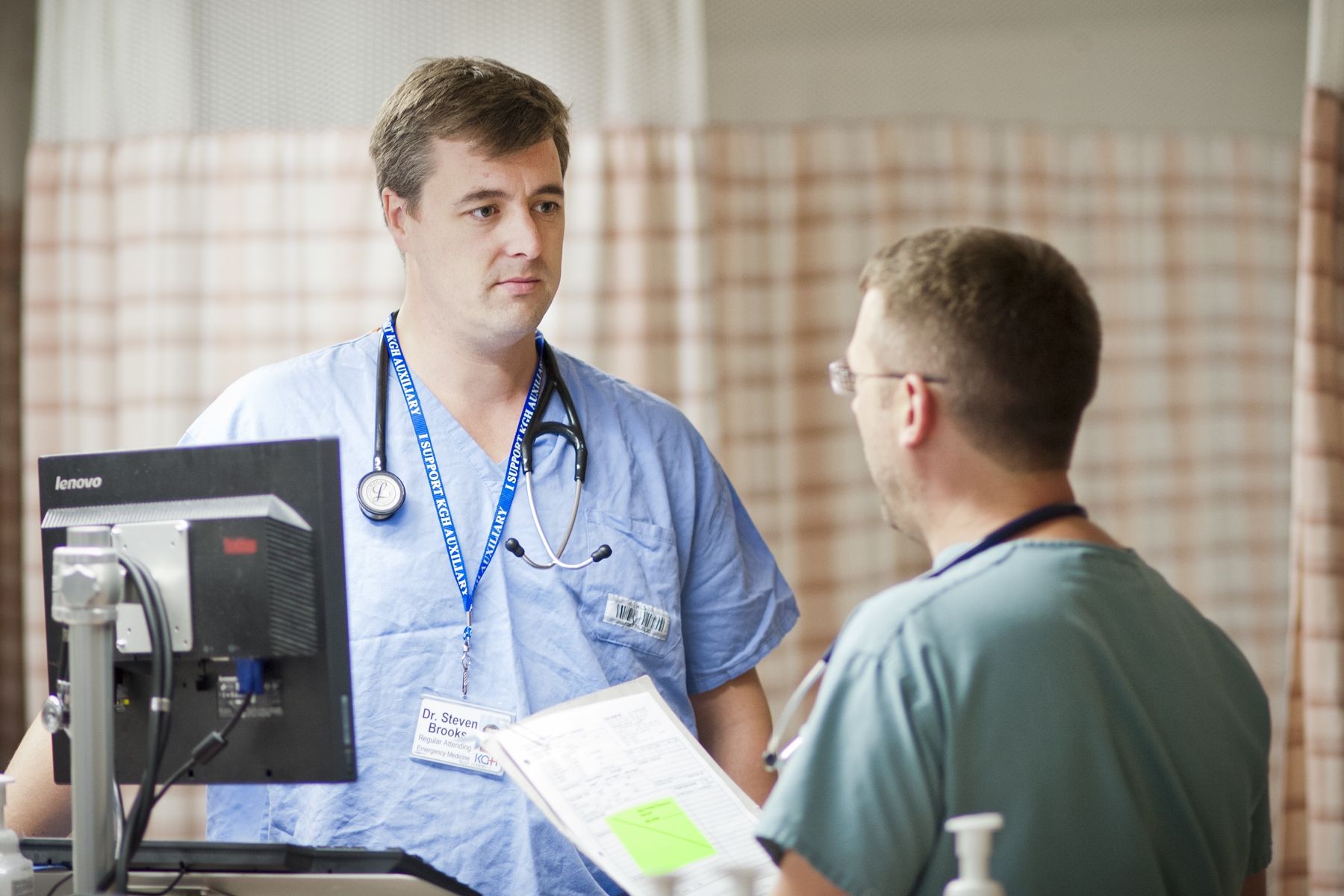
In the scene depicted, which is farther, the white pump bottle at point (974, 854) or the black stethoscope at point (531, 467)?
the black stethoscope at point (531, 467)

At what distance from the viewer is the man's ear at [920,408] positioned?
1.15 m

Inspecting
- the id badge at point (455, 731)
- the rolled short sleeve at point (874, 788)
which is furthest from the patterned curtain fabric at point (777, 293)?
the rolled short sleeve at point (874, 788)

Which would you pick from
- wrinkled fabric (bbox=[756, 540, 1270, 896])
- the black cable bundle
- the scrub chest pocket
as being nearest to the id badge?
the scrub chest pocket

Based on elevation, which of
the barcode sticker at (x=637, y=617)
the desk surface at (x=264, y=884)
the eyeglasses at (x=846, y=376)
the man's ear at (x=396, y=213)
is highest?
the man's ear at (x=396, y=213)

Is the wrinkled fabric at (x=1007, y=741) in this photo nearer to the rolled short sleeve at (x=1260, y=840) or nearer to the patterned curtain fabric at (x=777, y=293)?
the rolled short sleeve at (x=1260, y=840)

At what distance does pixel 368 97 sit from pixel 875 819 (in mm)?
2542

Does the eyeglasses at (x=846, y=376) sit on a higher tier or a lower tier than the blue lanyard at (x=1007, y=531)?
higher

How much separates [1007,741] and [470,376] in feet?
3.27

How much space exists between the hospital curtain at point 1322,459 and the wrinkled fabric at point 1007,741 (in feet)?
6.97

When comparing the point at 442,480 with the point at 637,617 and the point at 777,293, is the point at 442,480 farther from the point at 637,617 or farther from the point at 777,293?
the point at 777,293

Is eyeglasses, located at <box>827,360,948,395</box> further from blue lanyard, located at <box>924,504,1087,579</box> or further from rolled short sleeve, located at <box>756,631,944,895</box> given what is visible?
rolled short sleeve, located at <box>756,631,944,895</box>

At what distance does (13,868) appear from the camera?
1.18 meters

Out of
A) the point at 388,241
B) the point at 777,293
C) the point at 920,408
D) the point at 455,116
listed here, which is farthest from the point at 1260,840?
the point at 388,241

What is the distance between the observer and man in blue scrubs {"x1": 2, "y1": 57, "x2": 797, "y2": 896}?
1.57 m
